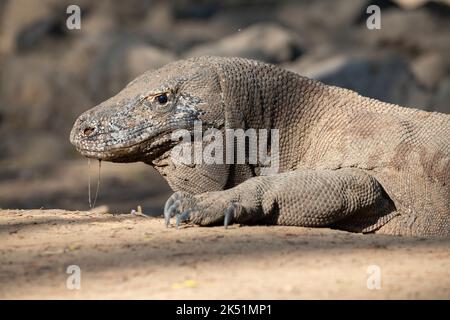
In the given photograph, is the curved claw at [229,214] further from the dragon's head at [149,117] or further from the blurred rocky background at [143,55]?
the blurred rocky background at [143,55]

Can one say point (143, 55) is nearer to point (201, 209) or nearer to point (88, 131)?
point (88, 131)

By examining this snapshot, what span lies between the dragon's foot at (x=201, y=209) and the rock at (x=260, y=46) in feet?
39.3

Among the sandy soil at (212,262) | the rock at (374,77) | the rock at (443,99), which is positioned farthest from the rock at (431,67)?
the sandy soil at (212,262)

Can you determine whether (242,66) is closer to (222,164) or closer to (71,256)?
(222,164)

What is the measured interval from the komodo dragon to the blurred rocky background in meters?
5.69

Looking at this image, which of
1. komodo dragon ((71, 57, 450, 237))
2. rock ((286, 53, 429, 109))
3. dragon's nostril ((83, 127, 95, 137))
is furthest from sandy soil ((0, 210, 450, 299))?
rock ((286, 53, 429, 109))

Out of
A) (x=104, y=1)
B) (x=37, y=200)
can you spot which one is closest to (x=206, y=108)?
(x=37, y=200)

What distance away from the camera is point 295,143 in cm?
709

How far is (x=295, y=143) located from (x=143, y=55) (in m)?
11.9

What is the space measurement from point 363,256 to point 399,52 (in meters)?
15.8

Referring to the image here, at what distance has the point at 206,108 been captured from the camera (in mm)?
6730

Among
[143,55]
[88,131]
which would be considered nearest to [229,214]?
[88,131]

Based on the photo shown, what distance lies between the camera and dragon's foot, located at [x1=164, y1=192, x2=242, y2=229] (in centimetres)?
613

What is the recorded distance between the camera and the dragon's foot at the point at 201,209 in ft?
20.1
